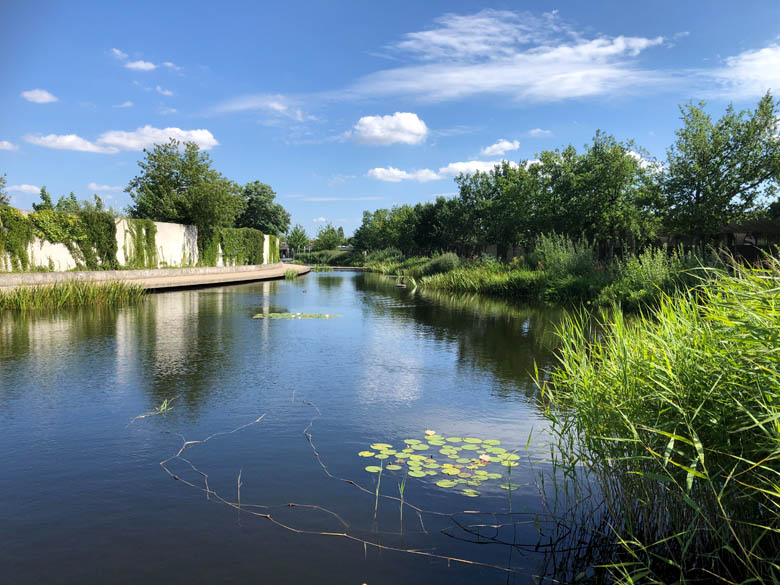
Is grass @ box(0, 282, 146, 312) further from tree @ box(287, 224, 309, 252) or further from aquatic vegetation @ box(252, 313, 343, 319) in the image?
tree @ box(287, 224, 309, 252)

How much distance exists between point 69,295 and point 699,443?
17924mm

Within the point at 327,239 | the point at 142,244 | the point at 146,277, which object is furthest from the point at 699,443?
the point at 327,239

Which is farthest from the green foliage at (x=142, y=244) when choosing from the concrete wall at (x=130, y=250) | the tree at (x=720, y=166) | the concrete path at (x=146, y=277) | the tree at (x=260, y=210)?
the tree at (x=260, y=210)

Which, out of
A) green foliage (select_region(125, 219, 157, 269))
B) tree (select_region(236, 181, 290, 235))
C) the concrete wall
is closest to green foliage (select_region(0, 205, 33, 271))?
the concrete wall

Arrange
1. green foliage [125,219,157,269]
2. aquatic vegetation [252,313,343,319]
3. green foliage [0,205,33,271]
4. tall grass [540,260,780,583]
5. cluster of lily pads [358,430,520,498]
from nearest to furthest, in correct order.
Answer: tall grass [540,260,780,583], cluster of lily pads [358,430,520,498], aquatic vegetation [252,313,343,319], green foliage [0,205,33,271], green foliage [125,219,157,269]

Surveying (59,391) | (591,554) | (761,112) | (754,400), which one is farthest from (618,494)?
(761,112)

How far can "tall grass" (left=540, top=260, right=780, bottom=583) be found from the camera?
281 cm

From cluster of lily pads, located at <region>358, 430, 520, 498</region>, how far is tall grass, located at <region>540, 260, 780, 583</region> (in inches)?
43.5

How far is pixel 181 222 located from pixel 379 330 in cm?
2708

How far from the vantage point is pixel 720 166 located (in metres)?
20.5

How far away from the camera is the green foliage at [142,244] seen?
92.5ft

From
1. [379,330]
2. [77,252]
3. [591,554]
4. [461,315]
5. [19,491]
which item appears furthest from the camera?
[77,252]

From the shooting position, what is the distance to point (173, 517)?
3803 millimetres

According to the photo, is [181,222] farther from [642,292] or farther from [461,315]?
[642,292]
